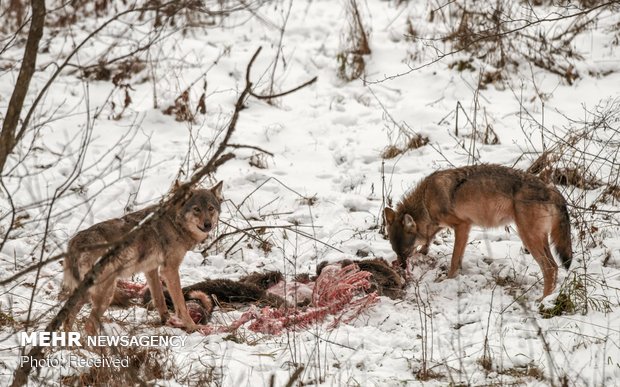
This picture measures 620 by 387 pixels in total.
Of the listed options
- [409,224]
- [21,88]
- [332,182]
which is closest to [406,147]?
[332,182]

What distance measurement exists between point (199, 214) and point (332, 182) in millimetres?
3265

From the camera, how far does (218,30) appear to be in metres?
14.1

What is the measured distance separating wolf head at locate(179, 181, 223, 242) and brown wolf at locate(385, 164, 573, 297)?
2028 mm

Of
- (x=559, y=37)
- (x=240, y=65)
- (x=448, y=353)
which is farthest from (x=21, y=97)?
(x=559, y=37)

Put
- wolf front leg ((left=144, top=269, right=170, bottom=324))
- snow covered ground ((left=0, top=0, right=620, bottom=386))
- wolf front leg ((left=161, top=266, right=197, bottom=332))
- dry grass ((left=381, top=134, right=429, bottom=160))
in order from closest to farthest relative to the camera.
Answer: snow covered ground ((left=0, top=0, right=620, bottom=386)), wolf front leg ((left=161, top=266, right=197, bottom=332)), wolf front leg ((left=144, top=269, right=170, bottom=324)), dry grass ((left=381, top=134, right=429, bottom=160))

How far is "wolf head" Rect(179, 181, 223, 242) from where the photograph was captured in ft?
22.0

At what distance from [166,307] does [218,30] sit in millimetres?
8488

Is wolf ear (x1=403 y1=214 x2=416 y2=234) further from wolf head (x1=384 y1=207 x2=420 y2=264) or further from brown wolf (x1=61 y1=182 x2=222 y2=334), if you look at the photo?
brown wolf (x1=61 y1=182 x2=222 y2=334)

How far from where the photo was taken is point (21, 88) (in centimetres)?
426

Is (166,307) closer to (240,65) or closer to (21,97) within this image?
(21,97)

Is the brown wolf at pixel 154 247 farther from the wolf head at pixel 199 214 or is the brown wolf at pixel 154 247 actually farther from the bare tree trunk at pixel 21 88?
the bare tree trunk at pixel 21 88

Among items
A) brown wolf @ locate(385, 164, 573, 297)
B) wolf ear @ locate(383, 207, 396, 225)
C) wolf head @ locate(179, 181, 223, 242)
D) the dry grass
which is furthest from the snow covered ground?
wolf head @ locate(179, 181, 223, 242)

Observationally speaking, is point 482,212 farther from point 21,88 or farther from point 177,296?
point 21,88

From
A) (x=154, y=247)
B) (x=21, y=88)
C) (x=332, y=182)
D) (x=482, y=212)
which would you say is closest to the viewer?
(x=21, y=88)
